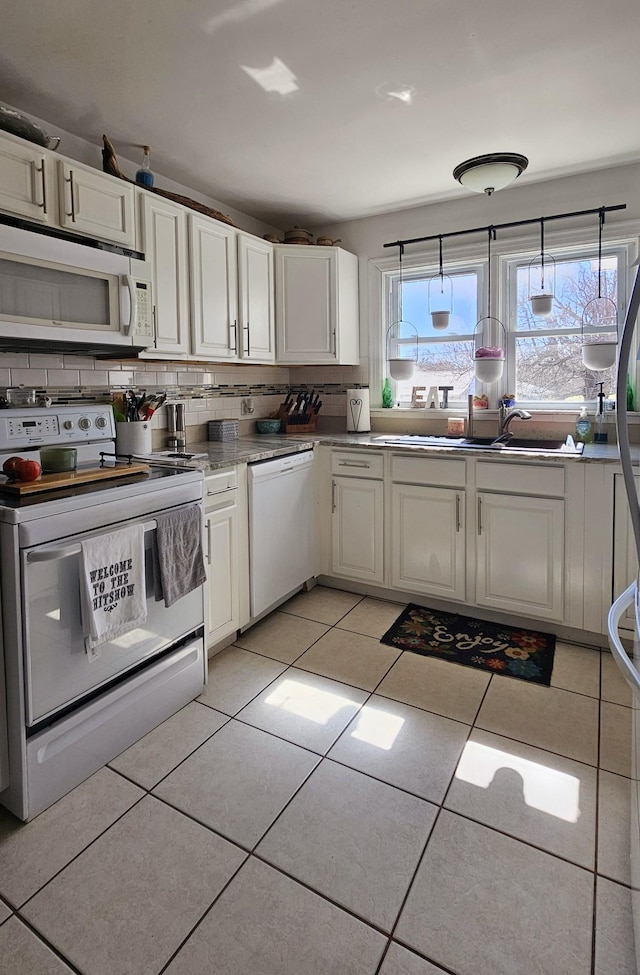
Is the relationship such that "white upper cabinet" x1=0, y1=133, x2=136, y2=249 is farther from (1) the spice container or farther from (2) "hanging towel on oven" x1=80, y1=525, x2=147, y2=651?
(1) the spice container

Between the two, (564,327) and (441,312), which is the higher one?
(441,312)

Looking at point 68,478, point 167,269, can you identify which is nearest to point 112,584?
point 68,478

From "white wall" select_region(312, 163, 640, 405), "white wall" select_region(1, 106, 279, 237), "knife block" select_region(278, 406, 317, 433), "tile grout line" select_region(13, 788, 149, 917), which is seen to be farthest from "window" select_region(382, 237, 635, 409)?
"tile grout line" select_region(13, 788, 149, 917)

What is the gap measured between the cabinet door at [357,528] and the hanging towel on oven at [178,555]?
1240 millimetres

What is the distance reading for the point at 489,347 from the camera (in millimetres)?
3363

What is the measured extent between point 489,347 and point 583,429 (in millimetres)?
762

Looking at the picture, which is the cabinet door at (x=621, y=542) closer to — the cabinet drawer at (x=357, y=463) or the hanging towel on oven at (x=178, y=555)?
the cabinet drawer at (x=357, y=463)

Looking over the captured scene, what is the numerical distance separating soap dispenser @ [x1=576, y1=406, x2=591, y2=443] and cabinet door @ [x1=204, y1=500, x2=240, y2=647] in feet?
6.44

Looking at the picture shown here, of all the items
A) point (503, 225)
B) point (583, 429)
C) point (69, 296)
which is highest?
point (503, 225)

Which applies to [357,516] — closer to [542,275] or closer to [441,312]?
[441,312]

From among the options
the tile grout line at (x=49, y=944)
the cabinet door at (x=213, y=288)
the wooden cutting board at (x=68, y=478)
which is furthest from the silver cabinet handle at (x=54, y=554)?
the cabinet door at (x=213, y=288)

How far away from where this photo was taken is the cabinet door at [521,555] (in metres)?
2.67

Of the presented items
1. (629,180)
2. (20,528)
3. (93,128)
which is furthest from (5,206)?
(629,180)

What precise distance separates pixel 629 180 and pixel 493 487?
5.97 ft
